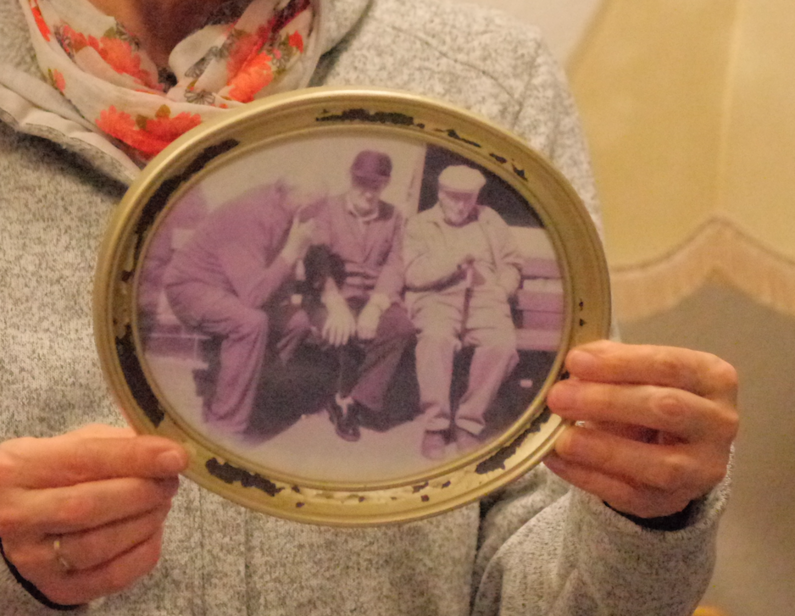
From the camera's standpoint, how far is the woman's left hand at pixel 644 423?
378 millimetres

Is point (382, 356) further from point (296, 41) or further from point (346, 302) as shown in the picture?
point (296, 41)

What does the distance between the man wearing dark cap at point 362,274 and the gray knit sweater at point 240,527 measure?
0.20m

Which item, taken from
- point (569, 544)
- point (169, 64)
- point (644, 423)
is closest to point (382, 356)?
point (644, 423)

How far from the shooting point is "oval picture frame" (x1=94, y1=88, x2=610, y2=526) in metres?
0.35

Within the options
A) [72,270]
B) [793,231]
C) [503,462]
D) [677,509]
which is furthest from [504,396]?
[793,231]

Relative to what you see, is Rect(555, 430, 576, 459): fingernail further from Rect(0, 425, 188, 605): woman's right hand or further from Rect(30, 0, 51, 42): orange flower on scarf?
Rect(30, 0, 51, 42): orange flower on scarf

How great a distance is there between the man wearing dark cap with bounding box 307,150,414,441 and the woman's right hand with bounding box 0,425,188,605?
109mm

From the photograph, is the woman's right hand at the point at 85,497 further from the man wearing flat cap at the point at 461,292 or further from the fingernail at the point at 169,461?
the man wearing flat cap at the point at 461,292

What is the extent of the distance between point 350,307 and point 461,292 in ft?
0.20

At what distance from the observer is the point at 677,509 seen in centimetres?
44

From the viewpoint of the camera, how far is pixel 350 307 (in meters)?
0.38

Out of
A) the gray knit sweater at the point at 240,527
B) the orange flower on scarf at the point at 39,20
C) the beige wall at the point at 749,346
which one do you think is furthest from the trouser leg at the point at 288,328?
the beige wall at the point at 749,346

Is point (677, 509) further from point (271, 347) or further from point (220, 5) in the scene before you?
point (220, 5)

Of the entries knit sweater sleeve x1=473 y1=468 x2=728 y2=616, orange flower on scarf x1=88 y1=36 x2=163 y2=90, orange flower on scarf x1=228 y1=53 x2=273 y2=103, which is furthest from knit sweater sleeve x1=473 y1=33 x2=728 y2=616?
orange flower on scarf x1=88 y1=36 x2=163 y2=90
